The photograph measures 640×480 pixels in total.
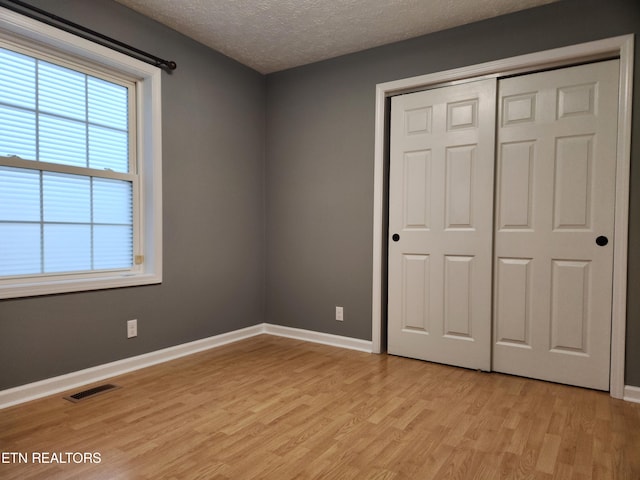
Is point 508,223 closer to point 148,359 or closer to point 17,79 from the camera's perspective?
point 148,359

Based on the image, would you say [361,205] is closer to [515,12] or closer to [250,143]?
[250,143]

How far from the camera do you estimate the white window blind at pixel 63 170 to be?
2.35m

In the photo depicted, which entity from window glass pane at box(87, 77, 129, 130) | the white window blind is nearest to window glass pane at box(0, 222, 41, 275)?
the white window blind

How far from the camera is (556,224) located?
8.89 ft

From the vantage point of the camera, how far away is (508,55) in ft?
9.25

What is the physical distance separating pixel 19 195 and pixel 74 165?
1.24 ft

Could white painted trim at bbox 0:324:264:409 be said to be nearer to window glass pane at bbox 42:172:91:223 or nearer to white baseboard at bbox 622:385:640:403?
window glass pane at bbox 42:172:91:223

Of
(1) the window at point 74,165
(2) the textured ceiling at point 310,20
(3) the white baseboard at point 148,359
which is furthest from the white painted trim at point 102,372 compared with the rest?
(2) the textured ceiling at point 310,20

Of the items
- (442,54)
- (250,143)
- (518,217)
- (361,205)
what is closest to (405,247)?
(361,205)

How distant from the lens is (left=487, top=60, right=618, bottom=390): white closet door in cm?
256

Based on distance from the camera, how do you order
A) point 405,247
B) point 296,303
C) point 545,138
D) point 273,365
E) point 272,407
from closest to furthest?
point 272,407 < point 545,138 < point 273,365 < point 405,247 < point 296,303

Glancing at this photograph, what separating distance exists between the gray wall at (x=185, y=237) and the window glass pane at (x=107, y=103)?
0.94 feet

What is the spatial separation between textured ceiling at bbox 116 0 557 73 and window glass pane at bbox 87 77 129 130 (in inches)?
22.2

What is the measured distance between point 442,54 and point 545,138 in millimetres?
1000
